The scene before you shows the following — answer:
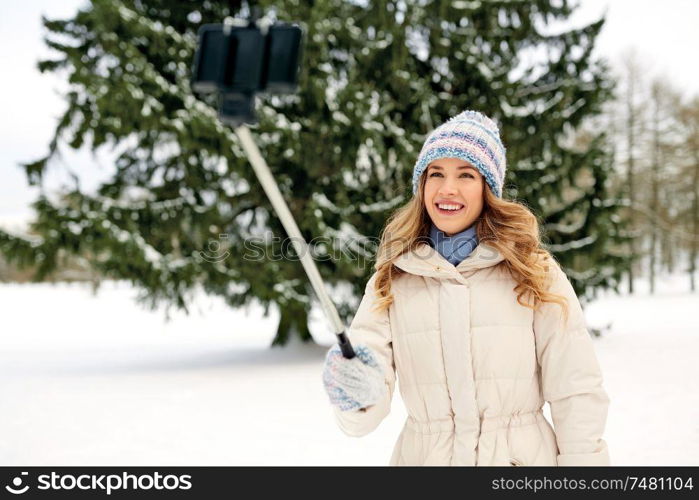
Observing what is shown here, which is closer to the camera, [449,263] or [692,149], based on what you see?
[449,263]

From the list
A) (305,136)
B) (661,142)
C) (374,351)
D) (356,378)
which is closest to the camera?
(356,378)

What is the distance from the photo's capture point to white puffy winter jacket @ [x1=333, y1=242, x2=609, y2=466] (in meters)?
1.88

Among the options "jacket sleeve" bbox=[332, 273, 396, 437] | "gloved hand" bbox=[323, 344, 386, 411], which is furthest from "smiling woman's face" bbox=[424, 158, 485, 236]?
"gloved hand" bbox=[323, 344, 386, 411]

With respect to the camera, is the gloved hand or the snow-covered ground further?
the snow-covered ground

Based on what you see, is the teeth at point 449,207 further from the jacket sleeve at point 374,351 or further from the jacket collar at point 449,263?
the jacket sleeve at point 374,351

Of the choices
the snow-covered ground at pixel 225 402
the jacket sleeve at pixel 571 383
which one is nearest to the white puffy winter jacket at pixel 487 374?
the jacket sleeve at pixel 571 383

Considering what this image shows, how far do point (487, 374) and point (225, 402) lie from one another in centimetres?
639

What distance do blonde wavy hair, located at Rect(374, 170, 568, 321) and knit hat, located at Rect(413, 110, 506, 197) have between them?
0.06m

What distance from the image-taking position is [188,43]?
971cm

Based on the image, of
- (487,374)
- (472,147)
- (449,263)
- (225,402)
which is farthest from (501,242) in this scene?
(225,402)

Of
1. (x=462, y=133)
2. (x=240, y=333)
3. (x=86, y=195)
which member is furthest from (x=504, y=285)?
(x=240, y=333)

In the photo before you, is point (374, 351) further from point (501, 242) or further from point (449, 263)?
point (501, 242)

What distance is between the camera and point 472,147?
6.64 ft

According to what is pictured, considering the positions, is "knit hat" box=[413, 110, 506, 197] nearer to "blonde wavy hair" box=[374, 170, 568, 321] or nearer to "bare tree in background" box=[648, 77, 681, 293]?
"blonde wavy hair" box=[374, 170, 568, 321]
